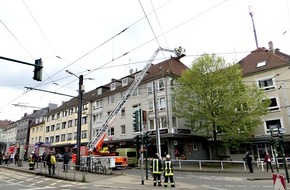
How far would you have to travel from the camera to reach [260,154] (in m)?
31.8

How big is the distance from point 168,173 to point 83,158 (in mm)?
11953

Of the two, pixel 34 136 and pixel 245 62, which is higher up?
pixel 245 62

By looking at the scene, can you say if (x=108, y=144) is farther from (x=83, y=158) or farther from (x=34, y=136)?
(x=34, y=136)

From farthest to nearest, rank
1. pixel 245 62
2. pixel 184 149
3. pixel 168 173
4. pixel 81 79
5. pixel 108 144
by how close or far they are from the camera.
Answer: pixel 108 144 → pixel 245 62 → pixel 184 149 → pixel 81 79 → pixel 168 173

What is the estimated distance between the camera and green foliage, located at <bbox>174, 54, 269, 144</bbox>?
88.6ft

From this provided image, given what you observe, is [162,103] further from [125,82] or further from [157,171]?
[157,171]

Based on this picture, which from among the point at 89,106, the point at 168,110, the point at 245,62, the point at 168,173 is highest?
the point at 245,62

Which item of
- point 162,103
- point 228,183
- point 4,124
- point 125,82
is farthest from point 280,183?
point 4,124

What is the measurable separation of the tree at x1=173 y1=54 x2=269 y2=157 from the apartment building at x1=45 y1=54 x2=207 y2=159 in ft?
14.8

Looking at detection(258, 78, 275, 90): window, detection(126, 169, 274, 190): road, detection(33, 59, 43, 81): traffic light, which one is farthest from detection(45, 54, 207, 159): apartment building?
detection(33, 59, 43, 81): traffic light

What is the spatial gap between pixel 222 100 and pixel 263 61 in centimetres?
1098

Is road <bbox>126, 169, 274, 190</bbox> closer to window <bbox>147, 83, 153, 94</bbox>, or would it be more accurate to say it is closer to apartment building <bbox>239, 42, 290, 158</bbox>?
apartment building <bbox>239, 42, 290, 158</bbox>

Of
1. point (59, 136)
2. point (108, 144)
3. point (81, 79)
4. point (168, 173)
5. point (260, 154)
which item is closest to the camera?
point (168, 173)

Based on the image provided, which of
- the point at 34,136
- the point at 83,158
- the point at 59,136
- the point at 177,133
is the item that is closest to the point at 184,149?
the point at 177,133
